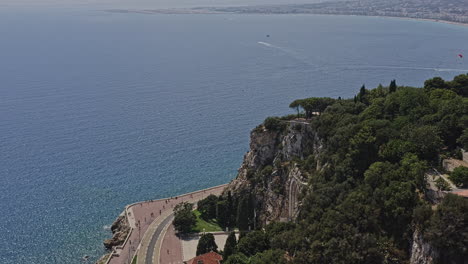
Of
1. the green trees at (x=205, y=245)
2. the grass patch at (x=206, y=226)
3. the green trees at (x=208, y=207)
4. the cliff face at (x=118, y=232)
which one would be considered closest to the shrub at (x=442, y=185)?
the green trees at (x=205, y=245)

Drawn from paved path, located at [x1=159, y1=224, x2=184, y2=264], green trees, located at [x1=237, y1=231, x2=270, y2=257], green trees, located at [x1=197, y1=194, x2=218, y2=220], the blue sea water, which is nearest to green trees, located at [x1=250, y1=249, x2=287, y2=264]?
green trees, located at [x1=237, y1=231, x2=270, y2=257]

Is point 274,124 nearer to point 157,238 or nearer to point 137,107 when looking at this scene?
point 157,238

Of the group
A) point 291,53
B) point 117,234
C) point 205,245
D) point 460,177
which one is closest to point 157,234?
point 117,234

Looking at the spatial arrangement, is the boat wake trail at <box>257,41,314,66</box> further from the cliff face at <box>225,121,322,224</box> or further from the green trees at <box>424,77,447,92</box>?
the green trees at <box>424,77,447,92</box>

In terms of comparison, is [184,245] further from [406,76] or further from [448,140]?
[406,76]

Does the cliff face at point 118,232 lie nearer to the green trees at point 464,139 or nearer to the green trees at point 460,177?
the green trees at point 460,177

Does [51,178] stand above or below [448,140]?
below

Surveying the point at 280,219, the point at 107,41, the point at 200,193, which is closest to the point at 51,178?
the point at 200,193
